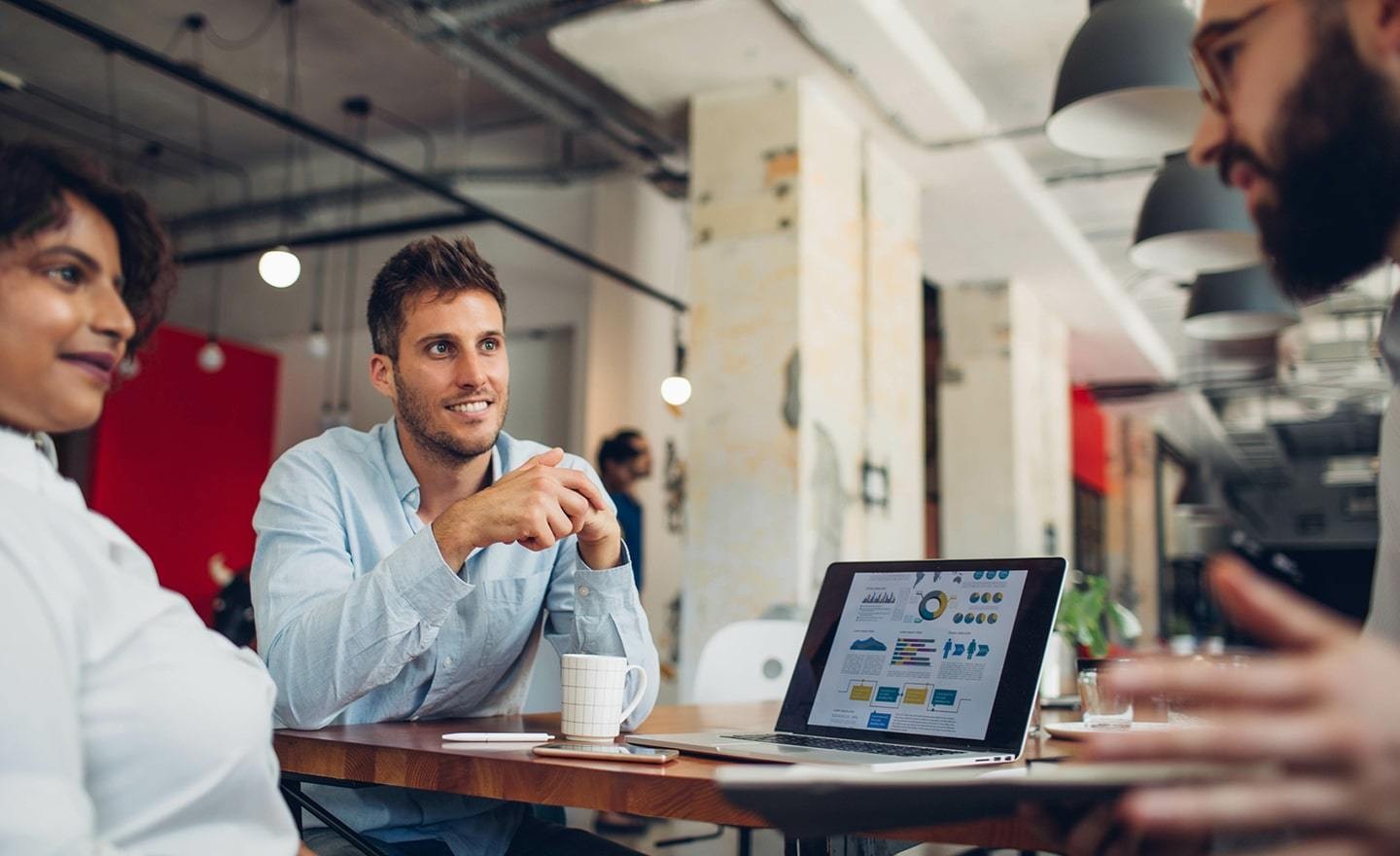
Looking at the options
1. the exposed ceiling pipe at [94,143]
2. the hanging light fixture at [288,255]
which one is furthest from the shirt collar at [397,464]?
the exposed ceiling pipe at [94,143]

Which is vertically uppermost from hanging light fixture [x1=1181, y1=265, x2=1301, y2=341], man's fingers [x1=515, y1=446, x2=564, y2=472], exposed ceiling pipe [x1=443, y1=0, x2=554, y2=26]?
exposed ceiling pipe [x1=443, y1=0, x2=554, y2=26]

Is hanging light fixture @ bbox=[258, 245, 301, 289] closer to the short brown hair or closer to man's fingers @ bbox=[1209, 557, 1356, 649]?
the short brown hair

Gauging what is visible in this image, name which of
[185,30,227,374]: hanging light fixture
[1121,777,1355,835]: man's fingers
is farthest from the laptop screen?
[185,30,227,374]: hanging light fixture

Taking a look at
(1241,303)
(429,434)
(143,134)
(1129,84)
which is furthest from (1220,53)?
(143,134)

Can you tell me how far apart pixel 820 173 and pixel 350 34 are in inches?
118

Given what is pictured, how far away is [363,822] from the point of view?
159 cm

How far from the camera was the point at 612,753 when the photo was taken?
1.31 meters

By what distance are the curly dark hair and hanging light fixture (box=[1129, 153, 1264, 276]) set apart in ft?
9.47

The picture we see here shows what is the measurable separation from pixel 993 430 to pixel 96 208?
741 centimetres

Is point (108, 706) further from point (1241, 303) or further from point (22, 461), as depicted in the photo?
point (1241, 303)

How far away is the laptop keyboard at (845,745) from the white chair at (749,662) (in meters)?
1.22

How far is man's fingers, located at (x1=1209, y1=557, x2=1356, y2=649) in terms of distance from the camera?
23.8 inches

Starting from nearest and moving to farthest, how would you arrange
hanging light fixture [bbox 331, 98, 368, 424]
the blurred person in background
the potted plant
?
1. the potted plant
2. the blurred person in background
3. hanging light fixture [bbox 331, 98, 368, 424]

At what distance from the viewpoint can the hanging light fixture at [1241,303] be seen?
4.23 m
